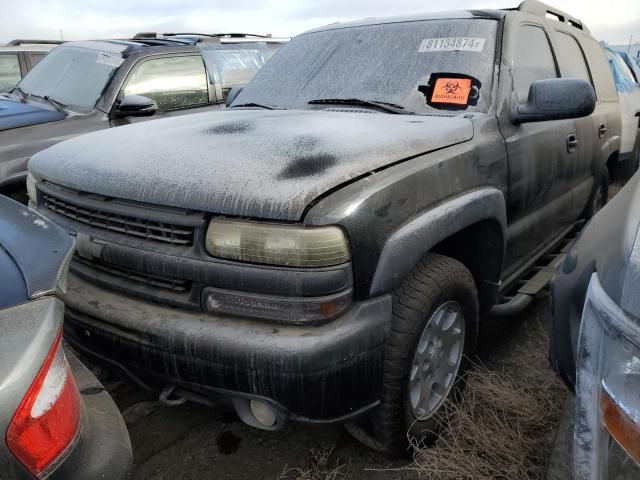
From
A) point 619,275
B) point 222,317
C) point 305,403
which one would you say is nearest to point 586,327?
point 619,275

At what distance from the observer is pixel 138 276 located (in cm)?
202

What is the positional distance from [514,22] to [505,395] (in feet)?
6.34

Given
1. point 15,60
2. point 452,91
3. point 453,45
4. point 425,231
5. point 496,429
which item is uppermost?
point 453,45

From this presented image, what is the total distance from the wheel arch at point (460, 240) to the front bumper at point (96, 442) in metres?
0.86

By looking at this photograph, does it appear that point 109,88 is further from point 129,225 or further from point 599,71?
point 599,71

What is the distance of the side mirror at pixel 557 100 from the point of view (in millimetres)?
2564

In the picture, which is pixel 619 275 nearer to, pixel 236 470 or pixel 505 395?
pixel 505 395

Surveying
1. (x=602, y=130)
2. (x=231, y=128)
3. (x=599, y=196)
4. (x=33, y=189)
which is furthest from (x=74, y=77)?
(x=599, y=196)

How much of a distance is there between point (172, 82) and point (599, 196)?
3942mm

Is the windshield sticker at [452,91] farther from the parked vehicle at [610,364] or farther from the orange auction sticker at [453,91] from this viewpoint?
the parked vehicle at [610,364]

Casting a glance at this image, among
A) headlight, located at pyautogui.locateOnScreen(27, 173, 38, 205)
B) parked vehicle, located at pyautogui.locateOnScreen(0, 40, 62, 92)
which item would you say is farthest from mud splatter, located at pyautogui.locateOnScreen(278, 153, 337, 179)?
parked vehicle, located at pyautogui.locateOnScreen(0, 40, 62, 92)

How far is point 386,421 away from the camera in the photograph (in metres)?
1.99

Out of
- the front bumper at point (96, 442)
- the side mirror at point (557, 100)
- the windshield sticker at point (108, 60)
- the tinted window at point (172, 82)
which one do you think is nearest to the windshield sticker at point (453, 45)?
the side mirror at point (557, 100)

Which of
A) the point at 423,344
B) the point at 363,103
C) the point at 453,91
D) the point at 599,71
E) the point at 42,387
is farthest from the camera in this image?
the point at 599,71
